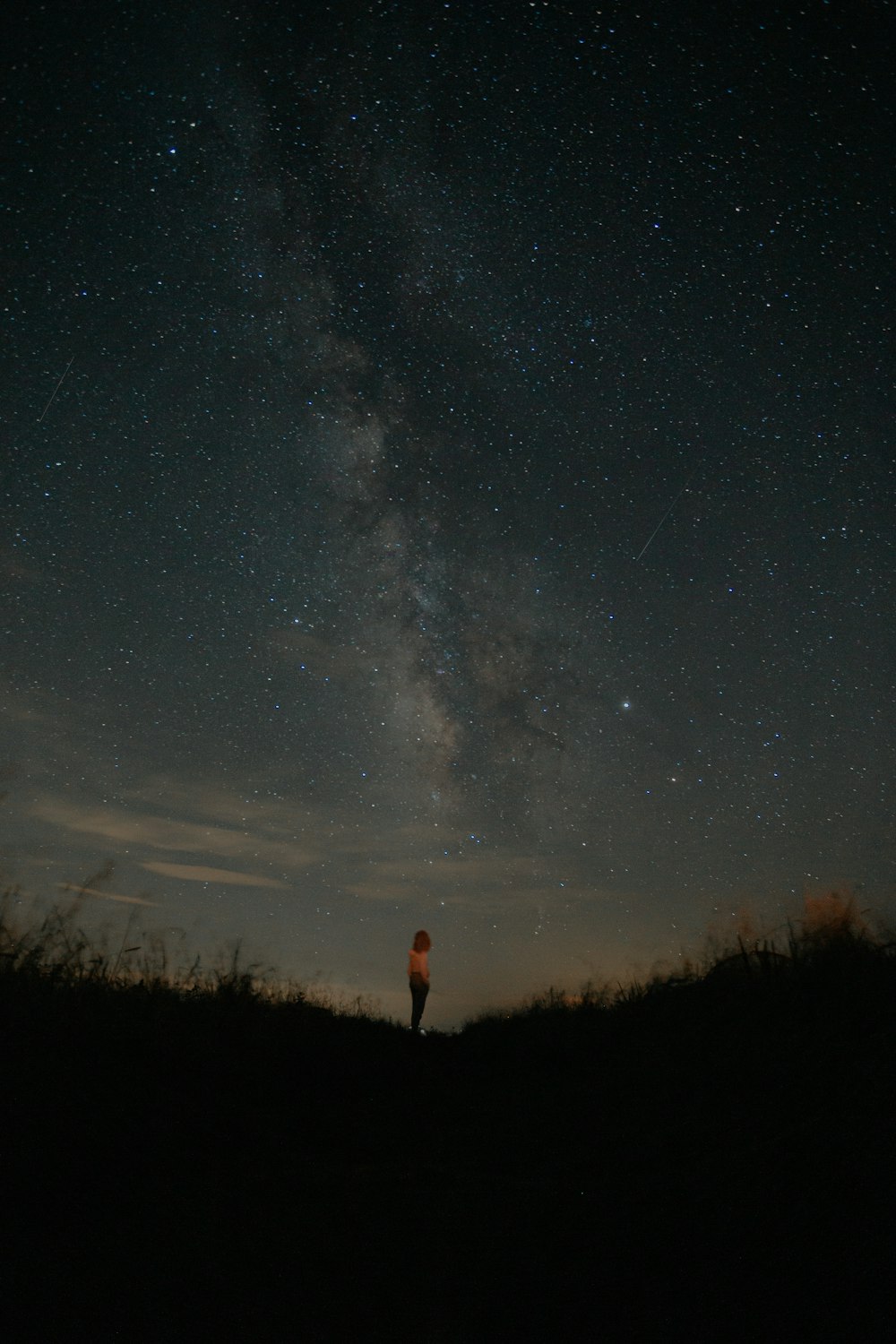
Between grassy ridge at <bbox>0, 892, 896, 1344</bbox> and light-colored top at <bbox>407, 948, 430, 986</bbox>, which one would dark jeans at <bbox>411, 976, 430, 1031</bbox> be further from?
grassy ridge at <bbox>0, 892, 896, 1344</bbox>

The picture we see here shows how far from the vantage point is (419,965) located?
8375 millimetres

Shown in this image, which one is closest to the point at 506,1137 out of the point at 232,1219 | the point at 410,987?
the point at 232,1219

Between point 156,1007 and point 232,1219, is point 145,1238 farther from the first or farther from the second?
point 156,1007

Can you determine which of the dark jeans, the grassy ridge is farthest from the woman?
the grassy ridge

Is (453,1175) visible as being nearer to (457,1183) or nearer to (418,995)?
(457,1183)

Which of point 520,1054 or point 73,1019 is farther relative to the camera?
point 520,1054

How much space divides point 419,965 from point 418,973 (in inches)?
3.7

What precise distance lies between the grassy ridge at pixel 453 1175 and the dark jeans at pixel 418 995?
4.02 m

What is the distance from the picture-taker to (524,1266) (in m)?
1.72

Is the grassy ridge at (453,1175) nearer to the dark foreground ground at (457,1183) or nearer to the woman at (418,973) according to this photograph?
the dark foreground ground at (457,1183)

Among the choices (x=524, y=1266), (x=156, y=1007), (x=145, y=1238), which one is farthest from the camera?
(x=156, y=1007)

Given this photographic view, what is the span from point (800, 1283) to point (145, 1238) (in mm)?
1697

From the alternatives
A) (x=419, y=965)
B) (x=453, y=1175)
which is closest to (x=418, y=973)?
(x=419, y=965)

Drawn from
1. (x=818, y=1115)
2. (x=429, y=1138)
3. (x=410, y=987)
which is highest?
(x=410, y=987)
